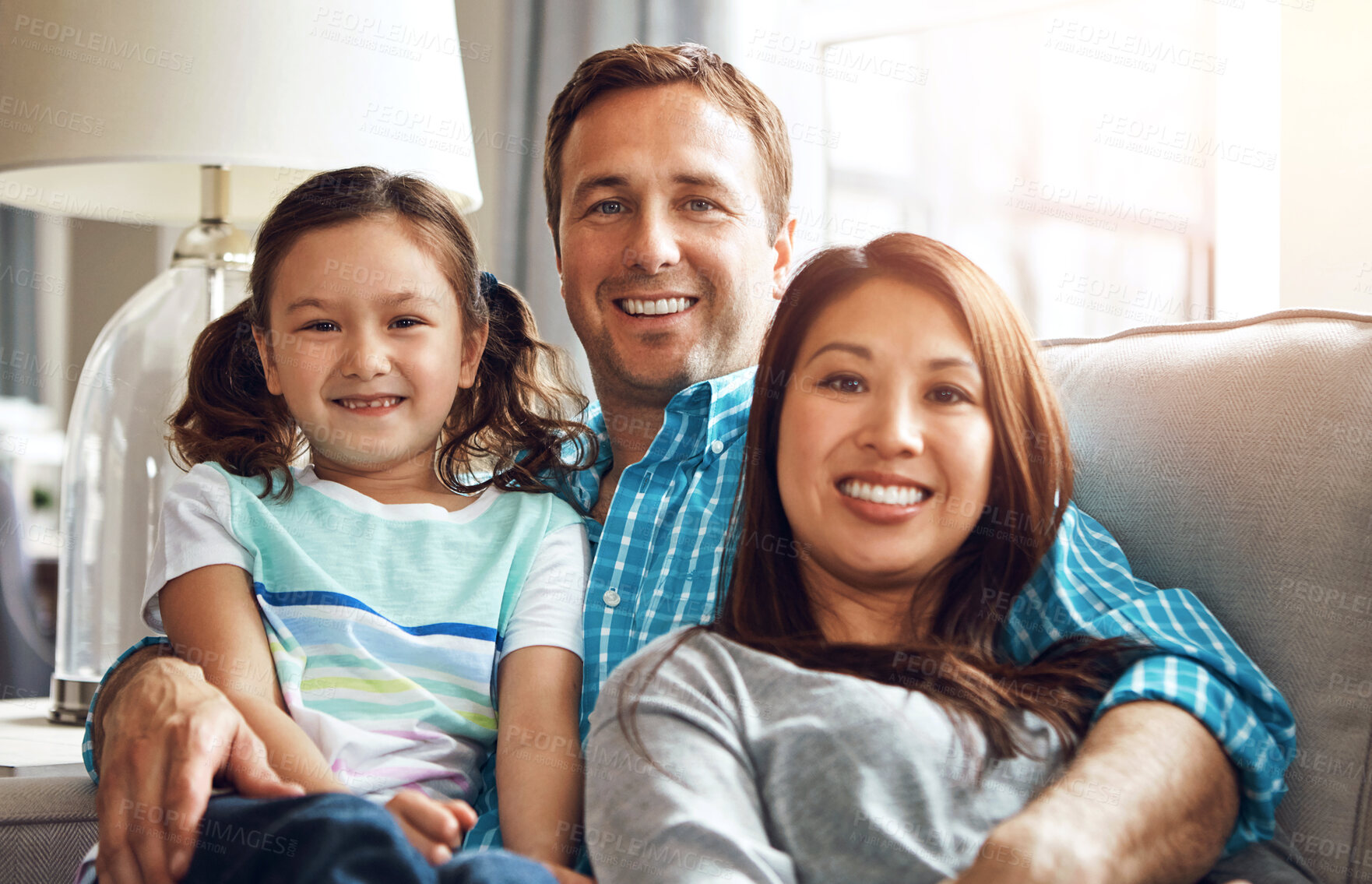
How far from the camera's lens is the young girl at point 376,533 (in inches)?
42.2

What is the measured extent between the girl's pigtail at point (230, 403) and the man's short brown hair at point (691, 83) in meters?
0.46

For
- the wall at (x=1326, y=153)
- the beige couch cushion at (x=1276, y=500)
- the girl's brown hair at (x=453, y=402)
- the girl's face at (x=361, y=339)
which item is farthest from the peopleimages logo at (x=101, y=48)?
the wall at (x=1326, y=153)

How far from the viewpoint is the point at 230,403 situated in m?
1.35

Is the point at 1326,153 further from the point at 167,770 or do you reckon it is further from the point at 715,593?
the point at 167,770

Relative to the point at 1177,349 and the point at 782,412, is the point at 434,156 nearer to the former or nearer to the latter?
the point at 782,412

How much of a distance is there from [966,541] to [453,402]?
643 mm

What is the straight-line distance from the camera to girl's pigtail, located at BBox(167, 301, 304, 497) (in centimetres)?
131

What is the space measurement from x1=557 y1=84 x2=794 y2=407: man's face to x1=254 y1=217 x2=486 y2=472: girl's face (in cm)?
26

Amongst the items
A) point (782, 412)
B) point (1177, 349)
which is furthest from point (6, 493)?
point (1177, 349)

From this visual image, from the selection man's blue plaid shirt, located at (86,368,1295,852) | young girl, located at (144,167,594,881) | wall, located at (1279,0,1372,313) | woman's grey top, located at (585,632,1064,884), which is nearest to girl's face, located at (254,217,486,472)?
young girl, located at (144,167,594,881)

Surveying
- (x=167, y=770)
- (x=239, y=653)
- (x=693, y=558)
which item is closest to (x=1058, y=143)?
(x=693, y=558)

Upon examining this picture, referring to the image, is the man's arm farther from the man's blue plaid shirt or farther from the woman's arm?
the woman's arm

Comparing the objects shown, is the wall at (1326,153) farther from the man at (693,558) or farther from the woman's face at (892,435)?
the woman's face at (892,435)

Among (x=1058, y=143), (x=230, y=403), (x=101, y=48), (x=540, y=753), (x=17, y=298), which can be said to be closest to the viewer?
(x=540, y=753)
